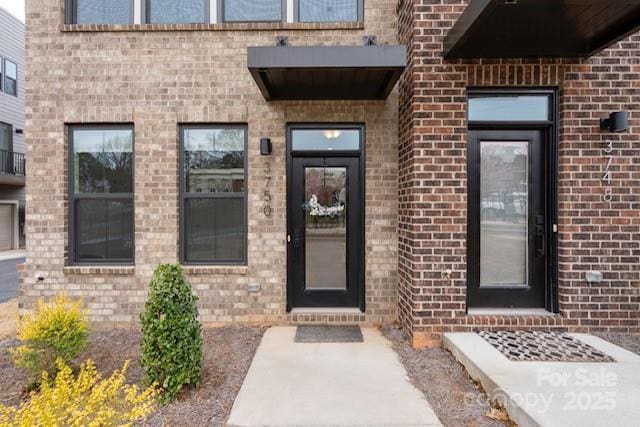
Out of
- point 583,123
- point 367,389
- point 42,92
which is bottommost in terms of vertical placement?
point 367,389

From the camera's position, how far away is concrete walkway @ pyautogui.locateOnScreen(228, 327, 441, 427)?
96.7 inches

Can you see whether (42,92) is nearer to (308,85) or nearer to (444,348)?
(308,85)

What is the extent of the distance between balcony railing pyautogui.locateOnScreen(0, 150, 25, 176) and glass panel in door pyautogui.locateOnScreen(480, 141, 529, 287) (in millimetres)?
18044

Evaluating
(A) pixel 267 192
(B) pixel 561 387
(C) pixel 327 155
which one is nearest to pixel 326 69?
(C) pixel 327 155

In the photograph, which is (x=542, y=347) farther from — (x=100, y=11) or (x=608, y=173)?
(x=100, y=11)

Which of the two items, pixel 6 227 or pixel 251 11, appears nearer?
pixel 251 11

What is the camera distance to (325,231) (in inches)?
177

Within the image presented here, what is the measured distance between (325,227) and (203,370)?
2206 mm

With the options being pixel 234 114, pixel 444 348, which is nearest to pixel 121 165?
pixel 234 114

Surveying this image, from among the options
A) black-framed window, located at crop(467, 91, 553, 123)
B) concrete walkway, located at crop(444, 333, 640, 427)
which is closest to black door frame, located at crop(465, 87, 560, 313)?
black-framed window, located at crop(467, 91, 553, 123)

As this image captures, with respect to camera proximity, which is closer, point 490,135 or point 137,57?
point 490,135

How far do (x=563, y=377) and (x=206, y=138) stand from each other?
15.1 ft

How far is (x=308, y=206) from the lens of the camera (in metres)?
4.47

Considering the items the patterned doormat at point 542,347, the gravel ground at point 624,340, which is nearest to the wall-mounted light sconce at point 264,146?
the patterned doormat at point 542,347
